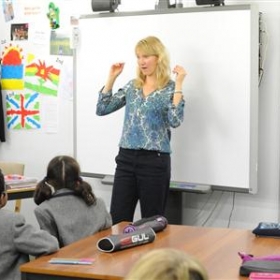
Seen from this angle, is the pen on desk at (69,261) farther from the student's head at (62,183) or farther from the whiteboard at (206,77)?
the whiteboard at (206,77)

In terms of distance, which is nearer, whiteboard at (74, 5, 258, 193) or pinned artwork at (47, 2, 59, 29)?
whiteboard at (74, 5, 258, 193)

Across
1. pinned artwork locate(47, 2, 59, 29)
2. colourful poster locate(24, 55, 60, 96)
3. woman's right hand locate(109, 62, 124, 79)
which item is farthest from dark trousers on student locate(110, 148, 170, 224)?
pinned artwork locate(47, 2, 59, 29)

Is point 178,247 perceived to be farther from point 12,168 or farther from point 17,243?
point 12,168

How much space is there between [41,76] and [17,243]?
112 inches

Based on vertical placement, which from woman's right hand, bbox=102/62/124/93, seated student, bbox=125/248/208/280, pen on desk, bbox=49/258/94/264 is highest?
woman's right hand, bbox=102/62/124/93

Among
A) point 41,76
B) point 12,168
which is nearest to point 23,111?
point 41,76

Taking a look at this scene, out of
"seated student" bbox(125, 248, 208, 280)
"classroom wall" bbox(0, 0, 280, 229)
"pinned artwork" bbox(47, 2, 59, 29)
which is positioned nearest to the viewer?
"seated student" bbox(125, 248, 208, 280)

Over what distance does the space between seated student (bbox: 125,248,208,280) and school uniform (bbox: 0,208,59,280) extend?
1.32 m

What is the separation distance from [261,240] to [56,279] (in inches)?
34.8

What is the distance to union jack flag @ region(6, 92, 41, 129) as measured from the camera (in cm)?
506

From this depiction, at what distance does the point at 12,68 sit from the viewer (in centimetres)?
511

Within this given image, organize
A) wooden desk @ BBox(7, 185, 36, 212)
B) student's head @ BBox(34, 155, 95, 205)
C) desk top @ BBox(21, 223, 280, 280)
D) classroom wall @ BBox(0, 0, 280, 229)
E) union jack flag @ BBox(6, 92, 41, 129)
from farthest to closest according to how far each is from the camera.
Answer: union jack flag @ BBox(6, 92, 41, 129) → classroom wall @ BBox(0, 0, 280, 229) → wooden desk @ BBox(7, 185, 36, 212) → student's head @ BBox(34, 155, 95, 205) → desk top @ BBox(21, 223, 280, 280)

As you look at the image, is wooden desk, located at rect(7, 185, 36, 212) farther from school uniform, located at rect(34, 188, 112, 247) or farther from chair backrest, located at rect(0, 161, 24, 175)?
school uniform, located at rect(34, 188, 112, 247)

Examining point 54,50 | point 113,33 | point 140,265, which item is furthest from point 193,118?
point 140,265
